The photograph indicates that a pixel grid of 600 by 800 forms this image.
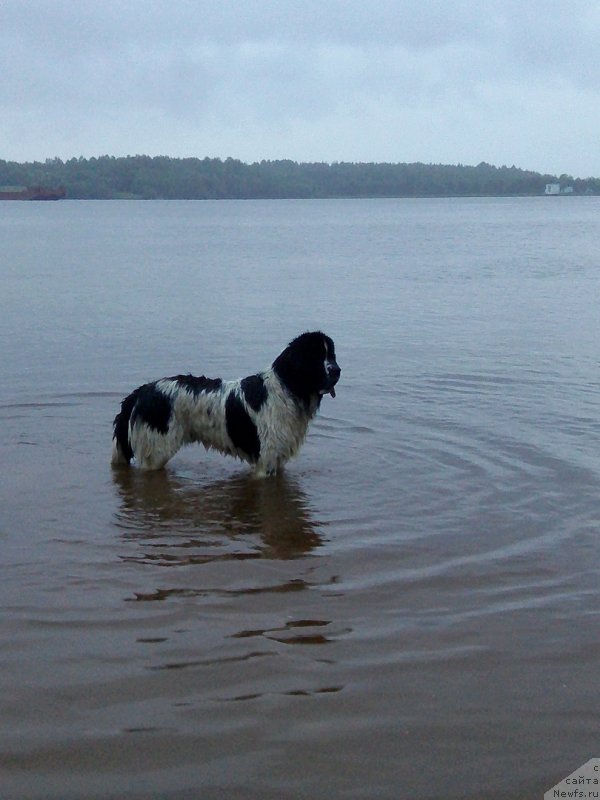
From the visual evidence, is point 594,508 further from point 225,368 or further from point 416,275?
point 416,275

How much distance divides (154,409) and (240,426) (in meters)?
0.74

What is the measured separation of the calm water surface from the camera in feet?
14.1

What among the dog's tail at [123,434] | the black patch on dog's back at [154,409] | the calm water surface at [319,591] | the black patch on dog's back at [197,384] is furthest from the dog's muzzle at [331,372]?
the dog's tail at [123,434]

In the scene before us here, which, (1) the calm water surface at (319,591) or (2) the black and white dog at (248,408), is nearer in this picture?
(1) the calm water surface at (319,591)

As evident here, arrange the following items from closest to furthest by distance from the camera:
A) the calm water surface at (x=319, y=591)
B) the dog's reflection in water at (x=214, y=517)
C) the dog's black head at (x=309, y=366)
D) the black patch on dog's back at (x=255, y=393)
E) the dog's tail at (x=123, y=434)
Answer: the calm water surface at (x=319, y=591)
the dog's reflection in water at (x=214, y=517)
the dog's black head at (x=309, y=366)
the black patch on dog's back at (x=255, y=393)
the dog's tail at (x=123, y=434)

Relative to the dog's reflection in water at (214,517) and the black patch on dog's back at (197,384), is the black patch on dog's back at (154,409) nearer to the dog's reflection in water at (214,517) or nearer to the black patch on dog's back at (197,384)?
the black patch on dog's back at (197,384)

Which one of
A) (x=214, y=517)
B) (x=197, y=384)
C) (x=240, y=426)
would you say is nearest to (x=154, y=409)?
(x=197, y=384)

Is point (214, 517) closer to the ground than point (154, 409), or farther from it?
closer to the ground

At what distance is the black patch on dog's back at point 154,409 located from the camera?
28.4 feet

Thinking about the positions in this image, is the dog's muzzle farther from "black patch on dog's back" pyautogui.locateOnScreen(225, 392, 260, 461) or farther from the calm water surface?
the calm water surface

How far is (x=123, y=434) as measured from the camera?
902 cm

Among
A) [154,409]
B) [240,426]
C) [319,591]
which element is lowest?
[319,591]

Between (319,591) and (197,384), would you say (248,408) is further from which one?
(319,591)

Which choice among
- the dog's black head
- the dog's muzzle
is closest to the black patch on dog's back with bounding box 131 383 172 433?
the dog's black head
